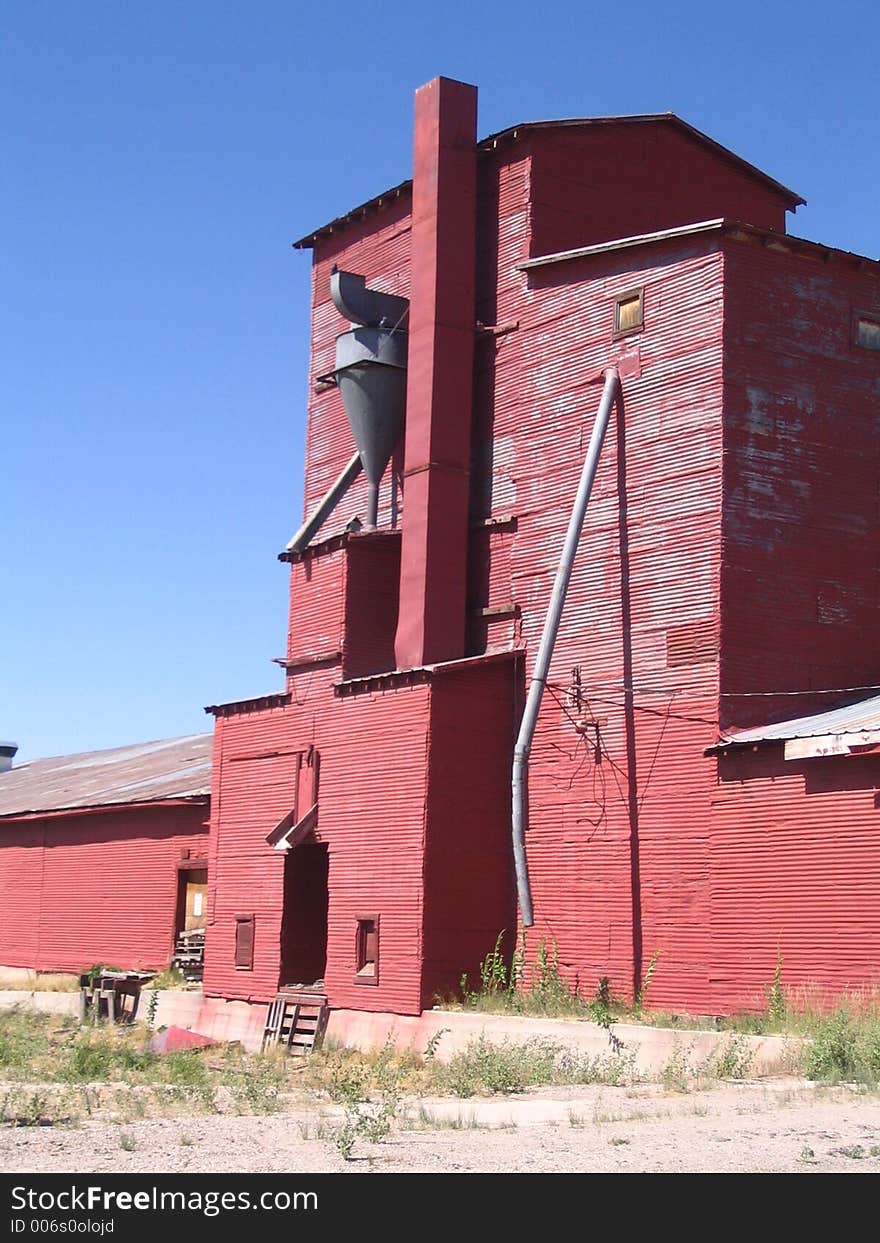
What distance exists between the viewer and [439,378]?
2630 cm

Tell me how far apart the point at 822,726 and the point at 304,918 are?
10672 millimetres

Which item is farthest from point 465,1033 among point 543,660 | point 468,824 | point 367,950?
point 543,660

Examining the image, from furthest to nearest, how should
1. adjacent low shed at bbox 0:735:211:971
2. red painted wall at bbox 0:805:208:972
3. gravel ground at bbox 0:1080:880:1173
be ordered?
1. red painted wall at bbox 0:805:208:972
2. adjacent low shed at bbox 0:735:211:971
3. gravel ground at bbox 0:1080:880:1173

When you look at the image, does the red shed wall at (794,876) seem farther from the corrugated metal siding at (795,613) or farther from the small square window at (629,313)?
the small square window at (629,313)

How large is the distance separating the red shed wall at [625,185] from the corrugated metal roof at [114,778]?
13.9 metres

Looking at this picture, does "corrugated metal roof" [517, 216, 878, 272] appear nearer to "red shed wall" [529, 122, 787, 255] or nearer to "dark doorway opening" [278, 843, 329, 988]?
"red shed wall" [529, 122, 787, 255]

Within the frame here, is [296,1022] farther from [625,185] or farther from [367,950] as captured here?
[625,185]

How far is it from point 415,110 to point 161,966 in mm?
17984

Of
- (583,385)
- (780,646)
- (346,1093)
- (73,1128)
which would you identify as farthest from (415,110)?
(73,1128)

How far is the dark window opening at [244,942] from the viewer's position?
27594 millimetres

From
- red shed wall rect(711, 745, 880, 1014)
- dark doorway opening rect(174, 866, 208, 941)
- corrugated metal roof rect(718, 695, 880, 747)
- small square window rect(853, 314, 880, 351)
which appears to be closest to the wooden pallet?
dark doorway opening rect(174, 866, 208, 941)

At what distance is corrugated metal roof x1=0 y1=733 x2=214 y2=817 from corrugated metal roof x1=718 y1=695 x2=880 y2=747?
48.0 ft

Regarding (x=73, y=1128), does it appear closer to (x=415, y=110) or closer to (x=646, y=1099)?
(x=646, y=1099)

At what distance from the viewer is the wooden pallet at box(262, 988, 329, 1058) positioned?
25.3 m
